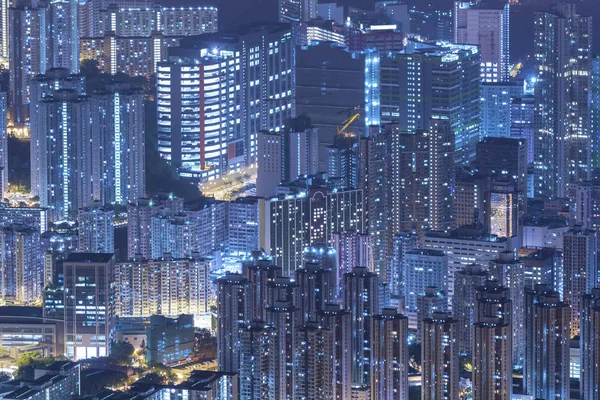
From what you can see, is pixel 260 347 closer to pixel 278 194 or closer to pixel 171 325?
pixel 171 325

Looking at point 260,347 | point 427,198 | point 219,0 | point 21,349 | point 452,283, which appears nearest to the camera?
point 260,347

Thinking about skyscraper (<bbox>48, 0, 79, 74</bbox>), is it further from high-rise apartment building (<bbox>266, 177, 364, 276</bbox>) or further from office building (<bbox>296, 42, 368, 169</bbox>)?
high-rise apartment building (<bbox>266, 177, 364, 276</bbox>)

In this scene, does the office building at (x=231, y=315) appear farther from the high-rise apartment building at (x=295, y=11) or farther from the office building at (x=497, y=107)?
the high-rise apartment building at (x=295, y=11)

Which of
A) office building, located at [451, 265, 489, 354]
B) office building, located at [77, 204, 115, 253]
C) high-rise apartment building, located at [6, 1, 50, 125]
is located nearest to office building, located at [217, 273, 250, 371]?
office building, located at [451, 265, 489, 354]

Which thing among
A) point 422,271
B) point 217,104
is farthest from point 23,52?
point 422,271

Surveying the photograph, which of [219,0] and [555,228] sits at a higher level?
[219,0]

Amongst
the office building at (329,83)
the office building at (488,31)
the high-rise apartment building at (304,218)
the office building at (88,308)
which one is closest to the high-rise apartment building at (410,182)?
the high-rise apartment building at (304,218)

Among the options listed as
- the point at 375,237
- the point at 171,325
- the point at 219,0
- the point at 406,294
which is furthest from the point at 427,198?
the point at 219,0
